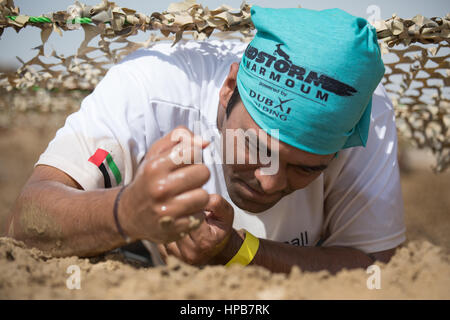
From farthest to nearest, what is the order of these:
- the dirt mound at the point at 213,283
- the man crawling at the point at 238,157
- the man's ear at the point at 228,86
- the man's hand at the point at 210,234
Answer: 1. the man's ear at the point at 228,86
2. the man's hand at the point at 210,234
3. the man crawling at the point at 238,157
4. the dirt mound at the point at 213,283

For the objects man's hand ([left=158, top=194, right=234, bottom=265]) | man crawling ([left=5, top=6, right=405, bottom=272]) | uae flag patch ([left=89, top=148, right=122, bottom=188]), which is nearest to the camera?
man crawling ([left=5, top=6, right=405, bottom=272])

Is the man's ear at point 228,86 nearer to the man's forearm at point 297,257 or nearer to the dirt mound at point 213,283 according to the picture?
the man's forearm at point 297,257

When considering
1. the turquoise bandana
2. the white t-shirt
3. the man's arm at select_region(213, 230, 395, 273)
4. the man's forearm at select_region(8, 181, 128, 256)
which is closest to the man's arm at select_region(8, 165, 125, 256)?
the man's forearm at select_region(8, 181, 128, 256)

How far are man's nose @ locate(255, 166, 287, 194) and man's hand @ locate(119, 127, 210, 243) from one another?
13.3 inches

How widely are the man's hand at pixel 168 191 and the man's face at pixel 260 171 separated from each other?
0.34m

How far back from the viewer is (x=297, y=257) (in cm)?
112

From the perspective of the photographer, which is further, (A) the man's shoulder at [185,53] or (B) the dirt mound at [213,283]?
(A) the man's shoulder at [185,53]

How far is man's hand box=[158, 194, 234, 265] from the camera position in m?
0.90

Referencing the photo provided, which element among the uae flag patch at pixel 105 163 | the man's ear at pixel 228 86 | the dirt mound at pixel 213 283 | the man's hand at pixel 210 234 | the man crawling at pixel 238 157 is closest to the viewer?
the dirt mound at pixel 213 283

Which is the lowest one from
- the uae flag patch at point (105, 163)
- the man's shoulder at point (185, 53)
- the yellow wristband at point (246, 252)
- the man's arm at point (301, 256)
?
the man's arm at point (301, 256)

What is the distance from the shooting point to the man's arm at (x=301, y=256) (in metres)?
1.02

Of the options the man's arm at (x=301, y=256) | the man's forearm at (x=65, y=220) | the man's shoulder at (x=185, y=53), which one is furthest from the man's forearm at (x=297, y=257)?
the man's shoulder at (x=185, y=53)

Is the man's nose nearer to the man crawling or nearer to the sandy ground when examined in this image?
the man crawling
